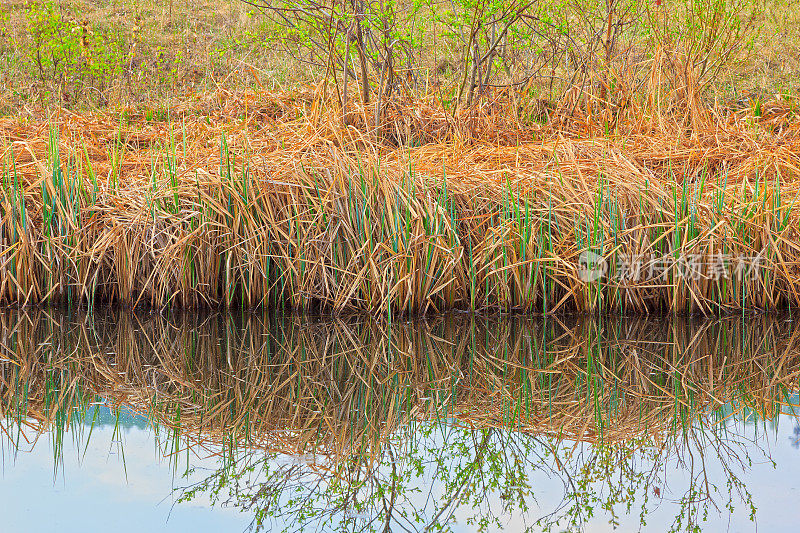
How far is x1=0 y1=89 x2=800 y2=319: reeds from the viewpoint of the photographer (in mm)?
3102

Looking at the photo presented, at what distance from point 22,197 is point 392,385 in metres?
1.83

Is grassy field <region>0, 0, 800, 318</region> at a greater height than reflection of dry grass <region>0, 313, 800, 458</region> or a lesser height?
greater

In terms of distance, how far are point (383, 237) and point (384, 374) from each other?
807mm

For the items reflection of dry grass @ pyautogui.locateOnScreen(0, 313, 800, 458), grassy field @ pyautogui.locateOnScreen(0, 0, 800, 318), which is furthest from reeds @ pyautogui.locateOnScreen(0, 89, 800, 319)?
reflection of dry grass @ pyautogui.locateOnScreen(0, 313, 800, 458)

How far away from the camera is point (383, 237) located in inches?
124

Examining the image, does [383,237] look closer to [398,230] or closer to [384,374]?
[398,230]

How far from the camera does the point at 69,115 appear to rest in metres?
4.88

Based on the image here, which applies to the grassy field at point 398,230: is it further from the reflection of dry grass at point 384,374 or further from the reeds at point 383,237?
the reflection of dry grass at point 384,374

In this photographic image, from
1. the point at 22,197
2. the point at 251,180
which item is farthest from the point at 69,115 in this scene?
the point at 251,180

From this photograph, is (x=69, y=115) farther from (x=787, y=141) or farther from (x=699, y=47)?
(x=787, y=141)

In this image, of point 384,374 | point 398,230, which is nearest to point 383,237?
point 398,230

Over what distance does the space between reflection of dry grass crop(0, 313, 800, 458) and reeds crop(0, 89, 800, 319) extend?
6.4 inches

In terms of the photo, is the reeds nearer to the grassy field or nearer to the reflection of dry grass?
the grassy field

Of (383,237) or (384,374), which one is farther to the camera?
(383,237)
